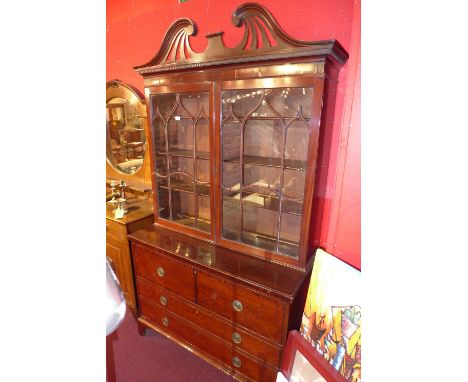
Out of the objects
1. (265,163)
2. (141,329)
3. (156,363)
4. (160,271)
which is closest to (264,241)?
(265,163)

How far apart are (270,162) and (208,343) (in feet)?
4.30

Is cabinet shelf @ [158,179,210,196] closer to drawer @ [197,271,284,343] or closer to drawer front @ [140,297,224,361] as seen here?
drawer @ [197,271,284,343]

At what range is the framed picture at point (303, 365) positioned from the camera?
1246mm

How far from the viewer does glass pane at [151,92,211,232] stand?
67.6 inches

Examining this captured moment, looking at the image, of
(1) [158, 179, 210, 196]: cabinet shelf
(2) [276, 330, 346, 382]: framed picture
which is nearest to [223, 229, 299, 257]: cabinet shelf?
(1) [158, 179, 210, 196]: cabinet shelf

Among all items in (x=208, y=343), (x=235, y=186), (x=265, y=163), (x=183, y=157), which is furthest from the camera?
(x=183, y=157)

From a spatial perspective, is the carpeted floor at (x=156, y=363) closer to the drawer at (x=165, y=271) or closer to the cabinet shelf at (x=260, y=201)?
the drawer at (x=165, y=271)

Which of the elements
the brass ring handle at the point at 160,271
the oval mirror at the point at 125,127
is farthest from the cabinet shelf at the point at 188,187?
the oval mirror at the point at 125,127

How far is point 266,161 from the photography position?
158 centimetres

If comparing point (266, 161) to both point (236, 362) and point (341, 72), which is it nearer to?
point (341, 72)
